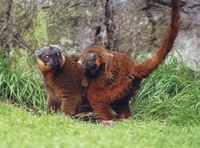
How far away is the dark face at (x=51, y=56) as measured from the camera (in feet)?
28.8

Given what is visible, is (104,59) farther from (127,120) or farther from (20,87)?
(20,87)

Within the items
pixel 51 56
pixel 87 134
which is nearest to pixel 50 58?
pixel 51 56

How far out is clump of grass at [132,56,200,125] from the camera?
A: 27.0ft

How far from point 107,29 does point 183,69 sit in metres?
1.58

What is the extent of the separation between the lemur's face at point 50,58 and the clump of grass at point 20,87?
49.1 inches

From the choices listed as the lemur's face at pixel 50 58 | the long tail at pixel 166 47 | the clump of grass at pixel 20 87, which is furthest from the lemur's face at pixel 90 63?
the clump of grass at pixel 20 87

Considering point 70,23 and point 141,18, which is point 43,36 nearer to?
point 70,23

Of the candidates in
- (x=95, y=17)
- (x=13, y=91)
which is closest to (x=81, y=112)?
(x=13, y=91)

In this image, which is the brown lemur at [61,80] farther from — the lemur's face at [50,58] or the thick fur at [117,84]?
the thick fur at [117,84]

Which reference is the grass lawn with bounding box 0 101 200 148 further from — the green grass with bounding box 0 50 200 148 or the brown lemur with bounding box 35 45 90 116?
the brown lemur with bounding box 35 45 90 116

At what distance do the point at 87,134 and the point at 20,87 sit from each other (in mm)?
3925

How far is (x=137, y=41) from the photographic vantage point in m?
10.8

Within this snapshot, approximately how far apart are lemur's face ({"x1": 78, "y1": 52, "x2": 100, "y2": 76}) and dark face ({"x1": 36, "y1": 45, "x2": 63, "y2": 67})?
0.35 metres

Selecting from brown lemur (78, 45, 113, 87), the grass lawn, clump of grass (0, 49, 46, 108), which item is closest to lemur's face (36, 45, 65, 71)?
brown lemur (78, 45, 113, 87)
